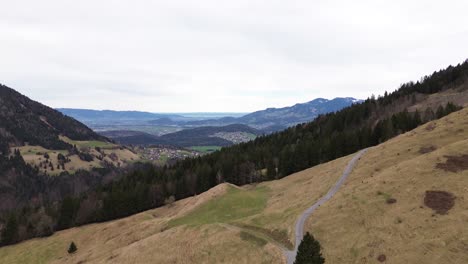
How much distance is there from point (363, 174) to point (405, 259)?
37.5m

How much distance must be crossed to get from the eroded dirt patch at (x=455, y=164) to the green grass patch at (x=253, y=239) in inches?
1377

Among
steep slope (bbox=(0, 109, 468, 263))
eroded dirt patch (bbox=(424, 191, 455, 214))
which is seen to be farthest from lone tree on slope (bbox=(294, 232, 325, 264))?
eroded dirt patch (bbox=(424, 191, 455, 214))

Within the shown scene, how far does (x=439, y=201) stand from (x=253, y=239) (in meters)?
30.0

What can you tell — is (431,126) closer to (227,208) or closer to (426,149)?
(426,149)

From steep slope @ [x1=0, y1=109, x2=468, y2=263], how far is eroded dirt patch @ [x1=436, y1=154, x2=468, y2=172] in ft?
0.51

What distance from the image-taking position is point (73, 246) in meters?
97.7

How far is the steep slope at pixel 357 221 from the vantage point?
4619cm

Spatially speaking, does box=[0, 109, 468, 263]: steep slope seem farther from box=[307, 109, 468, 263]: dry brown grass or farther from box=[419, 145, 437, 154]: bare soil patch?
box=[307, 109, 468, 263]: dry brown grass

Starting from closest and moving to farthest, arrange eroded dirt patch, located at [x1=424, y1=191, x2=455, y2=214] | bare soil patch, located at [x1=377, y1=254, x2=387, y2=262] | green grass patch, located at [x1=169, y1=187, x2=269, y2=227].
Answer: bare soil patch, located at [x1=377, y1=254, x2=387, y2=262], eroded dirt patch, located at [x1=424, y1=191, x2=455, y2=214], green grass patch, located at [x1=169, y1=187, x2=269, y2=227]

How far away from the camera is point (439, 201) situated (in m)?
52.2

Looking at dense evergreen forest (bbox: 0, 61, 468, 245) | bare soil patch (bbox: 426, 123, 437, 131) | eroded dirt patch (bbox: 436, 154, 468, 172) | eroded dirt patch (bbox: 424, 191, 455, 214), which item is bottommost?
dense evergreen forest (bbox: 0, 61, 468, 245)

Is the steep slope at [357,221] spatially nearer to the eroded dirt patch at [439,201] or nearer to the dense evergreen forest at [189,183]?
the eroded dirt patch at [439,201]

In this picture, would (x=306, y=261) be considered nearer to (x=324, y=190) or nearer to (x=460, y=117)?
(x=324, y=190)

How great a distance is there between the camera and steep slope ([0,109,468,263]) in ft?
152
